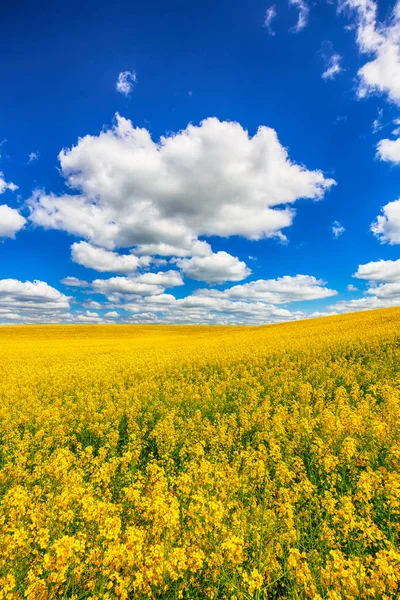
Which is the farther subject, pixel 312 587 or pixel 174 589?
pixel 174 589

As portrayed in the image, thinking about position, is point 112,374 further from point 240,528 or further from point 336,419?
point 240,528

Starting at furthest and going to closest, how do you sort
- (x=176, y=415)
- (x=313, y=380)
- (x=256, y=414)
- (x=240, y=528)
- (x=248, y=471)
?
(x=313, y=380), (x=176, y=415), (x=256, y=414), (x=248, y=471), (x=240, y=528)

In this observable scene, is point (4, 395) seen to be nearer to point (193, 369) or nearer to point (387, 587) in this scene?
point (193, 369)

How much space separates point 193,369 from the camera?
14203mm

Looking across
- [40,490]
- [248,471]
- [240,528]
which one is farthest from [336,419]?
[40,490]

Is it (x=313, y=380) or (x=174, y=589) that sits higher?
(x=313, y=380)

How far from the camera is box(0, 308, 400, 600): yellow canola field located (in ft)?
9.83

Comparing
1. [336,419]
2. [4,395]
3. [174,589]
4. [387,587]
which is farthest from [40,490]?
[4,395]

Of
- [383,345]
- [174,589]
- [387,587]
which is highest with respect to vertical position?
[383,345]

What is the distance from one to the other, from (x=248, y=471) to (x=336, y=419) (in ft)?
8.67

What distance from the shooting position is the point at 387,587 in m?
2.85

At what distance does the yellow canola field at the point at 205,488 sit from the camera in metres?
3.00

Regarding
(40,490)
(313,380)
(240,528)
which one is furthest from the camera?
(313,380)

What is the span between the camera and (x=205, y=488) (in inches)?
187
